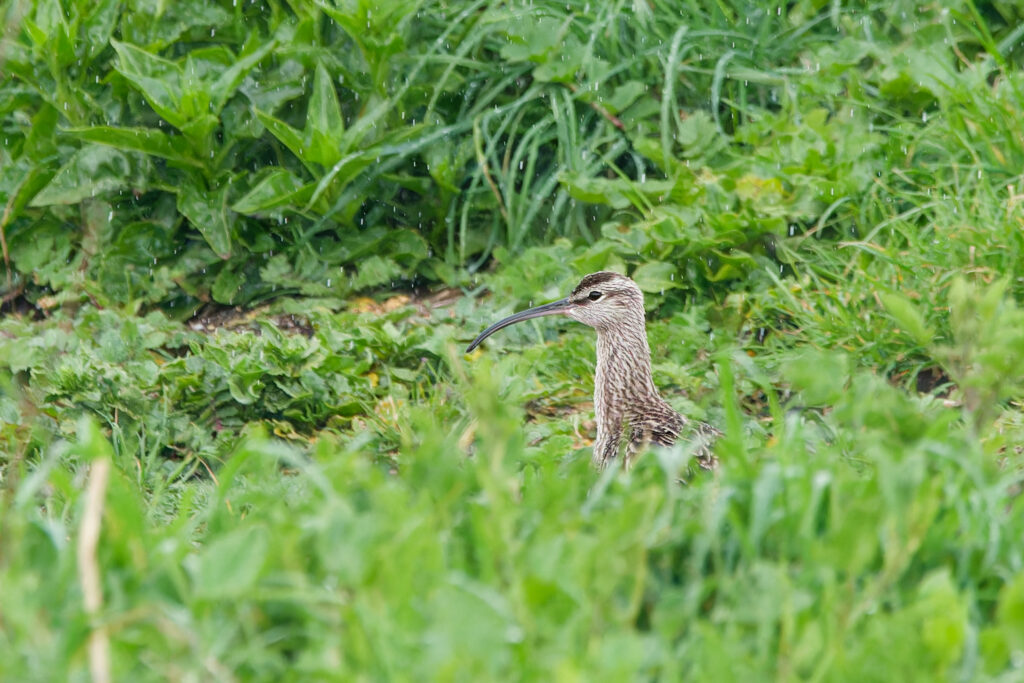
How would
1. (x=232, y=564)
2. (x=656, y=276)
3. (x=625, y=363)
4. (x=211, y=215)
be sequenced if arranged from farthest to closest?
(x=211, y=215)
(x=656, y=276)
(x=625, y=363)
(x=232, y=564)

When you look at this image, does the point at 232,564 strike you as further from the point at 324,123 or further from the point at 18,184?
the point at 18,184

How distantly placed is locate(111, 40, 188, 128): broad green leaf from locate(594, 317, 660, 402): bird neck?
2736 millimetres

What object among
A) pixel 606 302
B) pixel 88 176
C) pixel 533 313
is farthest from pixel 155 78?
pixel 606 302

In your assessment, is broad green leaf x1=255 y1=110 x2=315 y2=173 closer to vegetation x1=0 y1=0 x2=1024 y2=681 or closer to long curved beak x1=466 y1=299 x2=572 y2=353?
vegetation x1=0 y1=0 x2=1024 y2=681

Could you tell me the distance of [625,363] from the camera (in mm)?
5895

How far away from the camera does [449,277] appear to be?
7727 millimetres

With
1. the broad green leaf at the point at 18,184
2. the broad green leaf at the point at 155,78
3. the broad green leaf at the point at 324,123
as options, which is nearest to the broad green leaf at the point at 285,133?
the broad green leaf at the point at 324,123

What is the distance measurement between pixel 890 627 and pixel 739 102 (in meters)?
5.40

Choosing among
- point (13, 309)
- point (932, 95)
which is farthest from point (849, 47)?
point (13, 309)

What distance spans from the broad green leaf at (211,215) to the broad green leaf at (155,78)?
45 centimetres

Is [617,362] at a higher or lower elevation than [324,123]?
lower

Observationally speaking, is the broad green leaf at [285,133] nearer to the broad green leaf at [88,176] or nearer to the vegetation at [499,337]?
the vegetation at [499,337]

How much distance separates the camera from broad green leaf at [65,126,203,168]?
7159 millimetres

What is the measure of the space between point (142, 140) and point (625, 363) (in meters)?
3.07
